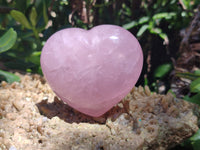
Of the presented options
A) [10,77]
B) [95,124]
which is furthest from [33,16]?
[95,124]

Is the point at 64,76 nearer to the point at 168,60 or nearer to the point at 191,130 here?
the point at 191,130

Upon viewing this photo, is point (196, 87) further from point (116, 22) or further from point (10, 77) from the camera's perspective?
point (10, 77)

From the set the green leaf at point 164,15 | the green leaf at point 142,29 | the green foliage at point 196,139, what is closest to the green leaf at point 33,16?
the green leaf at point 142,29

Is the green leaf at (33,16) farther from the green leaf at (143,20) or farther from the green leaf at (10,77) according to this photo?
the green leaf at (143,20)

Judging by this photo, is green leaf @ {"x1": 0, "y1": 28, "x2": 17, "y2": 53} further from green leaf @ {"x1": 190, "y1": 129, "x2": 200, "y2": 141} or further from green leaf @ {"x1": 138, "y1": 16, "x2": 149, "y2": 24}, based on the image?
green leaf @ {"x1": 190, "y1": 129, "x2": 200, "y2": 141}

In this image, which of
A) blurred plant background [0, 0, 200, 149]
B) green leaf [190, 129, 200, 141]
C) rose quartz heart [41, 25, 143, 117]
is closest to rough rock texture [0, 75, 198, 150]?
green leaf [190, 129, 200, 141]
